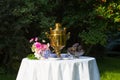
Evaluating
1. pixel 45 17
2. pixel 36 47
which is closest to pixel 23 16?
pixel 45 17

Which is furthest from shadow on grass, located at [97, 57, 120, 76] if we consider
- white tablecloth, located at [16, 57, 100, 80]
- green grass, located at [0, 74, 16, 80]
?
white tablecloth, located at [16, 57, 100, 80]

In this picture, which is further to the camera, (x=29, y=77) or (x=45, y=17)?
(x=45, y=17)

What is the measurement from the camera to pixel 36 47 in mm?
Result: 7539

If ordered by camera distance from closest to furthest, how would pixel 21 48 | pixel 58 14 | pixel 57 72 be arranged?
pixel 57 72
pixel 21 48
pixel 58 14

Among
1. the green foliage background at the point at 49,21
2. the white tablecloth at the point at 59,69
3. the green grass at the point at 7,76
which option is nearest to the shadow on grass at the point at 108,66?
the green foliage background at the point at 49,21

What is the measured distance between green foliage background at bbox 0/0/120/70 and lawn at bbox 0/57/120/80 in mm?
742

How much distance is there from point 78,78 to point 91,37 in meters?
5.38

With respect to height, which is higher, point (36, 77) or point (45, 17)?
point (45, 17)

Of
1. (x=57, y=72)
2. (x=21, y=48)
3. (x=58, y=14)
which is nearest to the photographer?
(x=57, y=72)

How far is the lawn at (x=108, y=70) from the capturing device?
11064 millimetres

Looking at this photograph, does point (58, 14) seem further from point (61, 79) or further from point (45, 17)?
point (61, 79)

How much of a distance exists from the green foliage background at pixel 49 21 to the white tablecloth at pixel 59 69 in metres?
4.28

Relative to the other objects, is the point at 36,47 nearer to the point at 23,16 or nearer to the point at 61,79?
the point at 61,79

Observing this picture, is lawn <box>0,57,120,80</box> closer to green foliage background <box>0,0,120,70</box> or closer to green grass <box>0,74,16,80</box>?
green grass <box>0,74,16,80</box>
